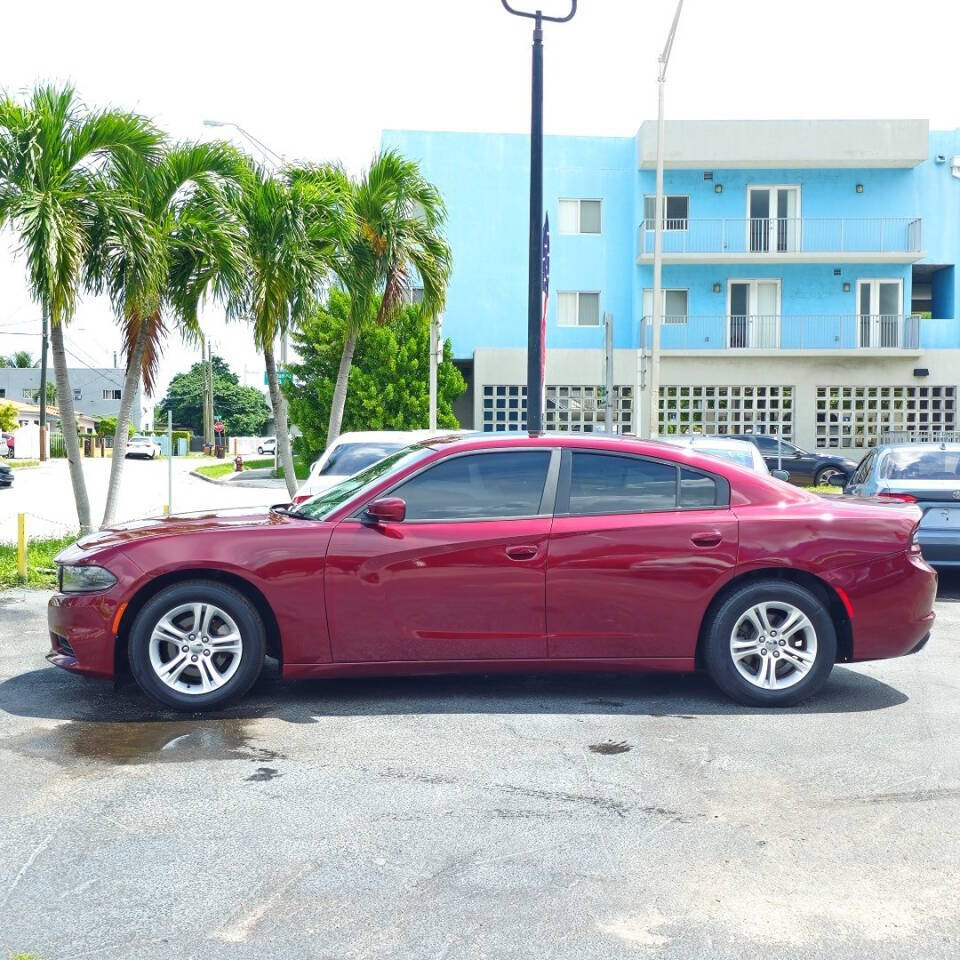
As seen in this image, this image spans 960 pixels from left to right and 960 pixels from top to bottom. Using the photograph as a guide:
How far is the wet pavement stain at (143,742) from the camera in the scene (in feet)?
18.3

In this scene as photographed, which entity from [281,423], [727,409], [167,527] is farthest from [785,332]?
[167,527]

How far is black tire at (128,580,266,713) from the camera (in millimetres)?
6395

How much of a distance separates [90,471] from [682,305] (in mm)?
22777

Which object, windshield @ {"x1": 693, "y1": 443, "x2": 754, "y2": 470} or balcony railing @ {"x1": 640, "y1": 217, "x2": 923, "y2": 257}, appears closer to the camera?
windshield @ {"x1": 693, "y1": 443, "x2": 754, "y2": 470}

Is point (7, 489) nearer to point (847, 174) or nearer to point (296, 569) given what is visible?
point (847, 174)

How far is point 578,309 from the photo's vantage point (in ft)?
119

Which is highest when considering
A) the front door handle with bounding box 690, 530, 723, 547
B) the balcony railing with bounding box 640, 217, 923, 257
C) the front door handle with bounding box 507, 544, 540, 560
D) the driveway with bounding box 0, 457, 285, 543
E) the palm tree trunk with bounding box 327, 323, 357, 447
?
the balcony railing with bounding box 640, 217, 923, 257

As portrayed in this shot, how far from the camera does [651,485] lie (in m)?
6.82

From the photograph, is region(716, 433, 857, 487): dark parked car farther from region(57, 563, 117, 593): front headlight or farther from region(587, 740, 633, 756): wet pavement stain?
region(57, 563, 117, 593): front headlight

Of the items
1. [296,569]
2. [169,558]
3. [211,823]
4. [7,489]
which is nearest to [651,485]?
[296,569]

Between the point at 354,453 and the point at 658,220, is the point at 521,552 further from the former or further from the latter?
the point at 658,220

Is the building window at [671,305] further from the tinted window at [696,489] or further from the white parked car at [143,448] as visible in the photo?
the white parked car at [143,448]

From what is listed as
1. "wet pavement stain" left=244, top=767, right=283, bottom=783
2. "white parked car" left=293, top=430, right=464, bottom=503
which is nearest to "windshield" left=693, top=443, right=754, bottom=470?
Answer: "white parked car" left=293, top=430, right=464, bottom=503

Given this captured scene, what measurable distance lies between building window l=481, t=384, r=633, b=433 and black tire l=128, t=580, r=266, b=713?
28.3m
